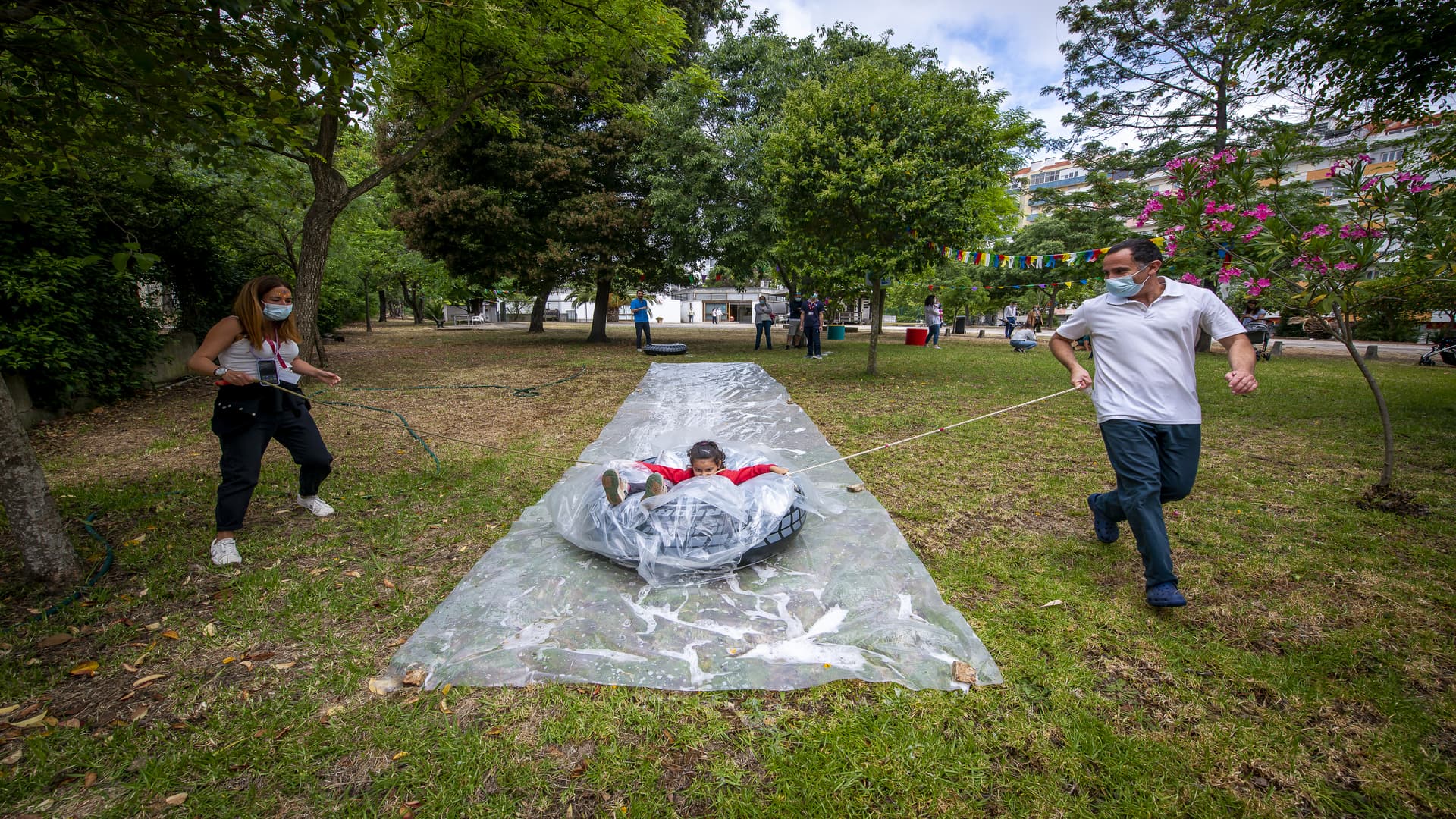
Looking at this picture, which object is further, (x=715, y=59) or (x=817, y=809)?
(x=715, y=59)

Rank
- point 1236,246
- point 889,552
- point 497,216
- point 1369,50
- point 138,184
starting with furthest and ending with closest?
point 497,216, point 1369,50, point 1236,246, point 889,552, point 138,184

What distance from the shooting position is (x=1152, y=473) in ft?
8.41

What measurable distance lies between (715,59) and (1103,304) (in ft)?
50.3

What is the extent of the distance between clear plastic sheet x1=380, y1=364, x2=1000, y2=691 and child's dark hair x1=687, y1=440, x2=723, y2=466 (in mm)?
558

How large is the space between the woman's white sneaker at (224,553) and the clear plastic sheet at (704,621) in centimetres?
134

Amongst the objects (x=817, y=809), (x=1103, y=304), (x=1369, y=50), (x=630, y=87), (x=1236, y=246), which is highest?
(x=630, y=87)

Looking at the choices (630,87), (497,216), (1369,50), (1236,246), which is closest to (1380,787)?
(1236,246)

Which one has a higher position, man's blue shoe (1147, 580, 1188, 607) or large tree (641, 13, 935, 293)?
large tree (641, 13, 935, 293)

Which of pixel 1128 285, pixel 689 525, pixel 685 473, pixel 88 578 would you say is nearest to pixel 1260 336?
pixel 1128 285

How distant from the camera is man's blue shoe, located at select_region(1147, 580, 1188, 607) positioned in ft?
8.05

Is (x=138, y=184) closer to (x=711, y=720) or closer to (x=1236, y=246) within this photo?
(x=711, y=720)

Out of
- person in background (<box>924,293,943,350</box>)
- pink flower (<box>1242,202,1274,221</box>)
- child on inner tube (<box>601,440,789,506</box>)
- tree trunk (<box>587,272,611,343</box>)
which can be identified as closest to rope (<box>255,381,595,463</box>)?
child on inner tube (<box>601,440,789,506</box>)

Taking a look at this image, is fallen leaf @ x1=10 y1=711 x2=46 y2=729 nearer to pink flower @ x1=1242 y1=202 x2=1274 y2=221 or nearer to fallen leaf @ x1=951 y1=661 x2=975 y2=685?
fallen leaf @ x1=951 y1=661 x2=975 y2=685

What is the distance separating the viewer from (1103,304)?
2844 millimetres
